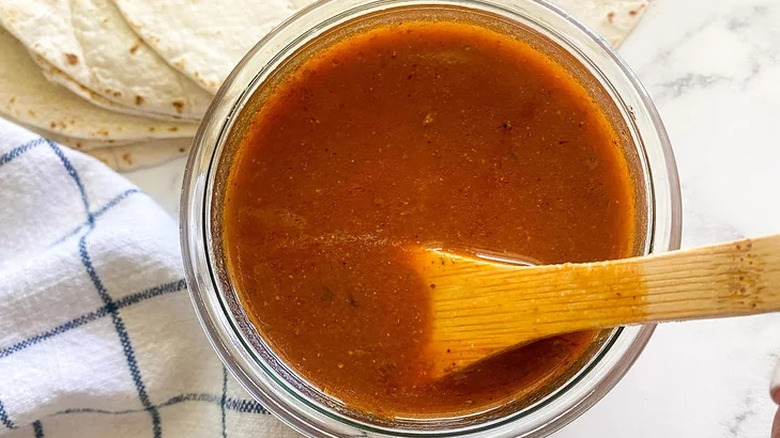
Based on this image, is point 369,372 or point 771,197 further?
point 771,197

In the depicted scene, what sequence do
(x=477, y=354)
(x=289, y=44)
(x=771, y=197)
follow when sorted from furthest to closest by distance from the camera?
(x=771, y=197), (x=289, y=44), (x=477, y=354)

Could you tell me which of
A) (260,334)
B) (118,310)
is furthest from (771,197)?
(118,310)

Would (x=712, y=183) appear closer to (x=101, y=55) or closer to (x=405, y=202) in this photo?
(x=405, y=202)

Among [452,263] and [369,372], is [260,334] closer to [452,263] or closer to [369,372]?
[369,372]

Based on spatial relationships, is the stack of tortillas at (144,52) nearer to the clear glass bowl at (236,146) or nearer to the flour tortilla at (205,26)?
the flour tortilla at (205,26)

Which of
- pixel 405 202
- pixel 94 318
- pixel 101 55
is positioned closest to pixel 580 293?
pixel 405 202

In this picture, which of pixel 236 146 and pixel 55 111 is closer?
pixel 236 146

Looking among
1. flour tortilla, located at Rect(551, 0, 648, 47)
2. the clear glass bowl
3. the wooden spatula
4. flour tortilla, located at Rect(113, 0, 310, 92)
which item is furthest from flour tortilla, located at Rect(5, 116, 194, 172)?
flour tortilla, located at Rect(551, 0, 648, 47)
